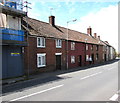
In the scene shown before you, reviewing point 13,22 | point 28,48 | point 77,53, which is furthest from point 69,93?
point 77,53

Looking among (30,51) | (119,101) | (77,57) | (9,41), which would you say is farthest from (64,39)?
(119,101)

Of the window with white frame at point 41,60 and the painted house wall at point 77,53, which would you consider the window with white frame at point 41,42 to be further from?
the painted house wall at point 77,53

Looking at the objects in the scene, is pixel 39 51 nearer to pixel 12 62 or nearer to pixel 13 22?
pixel 12 62

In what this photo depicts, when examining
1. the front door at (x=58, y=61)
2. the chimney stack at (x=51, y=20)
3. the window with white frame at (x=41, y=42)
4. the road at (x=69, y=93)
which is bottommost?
the road at (x=69, y=93)

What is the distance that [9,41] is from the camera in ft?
39.1

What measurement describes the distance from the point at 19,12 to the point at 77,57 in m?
15.4

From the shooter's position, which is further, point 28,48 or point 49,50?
point 49,50

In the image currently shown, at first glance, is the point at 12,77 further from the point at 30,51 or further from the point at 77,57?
the point at 77,57

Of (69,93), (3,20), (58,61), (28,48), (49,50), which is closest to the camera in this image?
(69,93)

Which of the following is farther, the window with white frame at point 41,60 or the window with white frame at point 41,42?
the window with white frame at point 41,42

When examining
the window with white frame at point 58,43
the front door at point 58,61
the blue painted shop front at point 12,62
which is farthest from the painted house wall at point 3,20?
the front door at point 58,61

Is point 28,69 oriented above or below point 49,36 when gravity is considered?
below

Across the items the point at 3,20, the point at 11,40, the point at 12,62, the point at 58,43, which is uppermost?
the point at 3,20

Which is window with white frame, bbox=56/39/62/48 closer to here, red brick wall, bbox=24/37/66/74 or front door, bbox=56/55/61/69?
red brick wall, bbox=24/37/66/74
